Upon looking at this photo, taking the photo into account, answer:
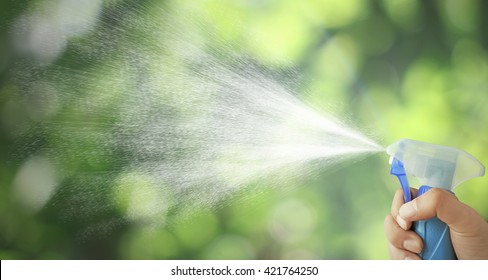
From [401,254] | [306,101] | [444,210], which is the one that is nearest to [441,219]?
[444,210]

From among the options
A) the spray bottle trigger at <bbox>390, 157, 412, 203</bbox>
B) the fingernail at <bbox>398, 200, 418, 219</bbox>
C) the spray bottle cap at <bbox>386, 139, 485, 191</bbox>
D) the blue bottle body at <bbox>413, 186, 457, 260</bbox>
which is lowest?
the blue bottle body at <bbox>413, 186, 457, 260</bbox>

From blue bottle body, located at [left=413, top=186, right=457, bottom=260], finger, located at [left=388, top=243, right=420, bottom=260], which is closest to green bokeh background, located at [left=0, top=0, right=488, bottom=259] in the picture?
finger, located at [left=388, top=243, right=420, bottom=260]

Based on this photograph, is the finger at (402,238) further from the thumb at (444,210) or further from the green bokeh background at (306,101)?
the green bokeh background at (306,101)

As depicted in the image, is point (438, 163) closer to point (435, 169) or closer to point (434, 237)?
point (435, 169)

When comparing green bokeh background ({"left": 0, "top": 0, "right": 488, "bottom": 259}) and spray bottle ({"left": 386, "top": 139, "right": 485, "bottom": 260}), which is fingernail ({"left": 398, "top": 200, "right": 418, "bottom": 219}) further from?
green bokeh background ({"left": 0, "top": 0, "right": 488, "bottom": 259})

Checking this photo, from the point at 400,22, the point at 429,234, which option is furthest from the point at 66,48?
the point at 429,234

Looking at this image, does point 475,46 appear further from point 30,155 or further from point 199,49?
point 30,155
